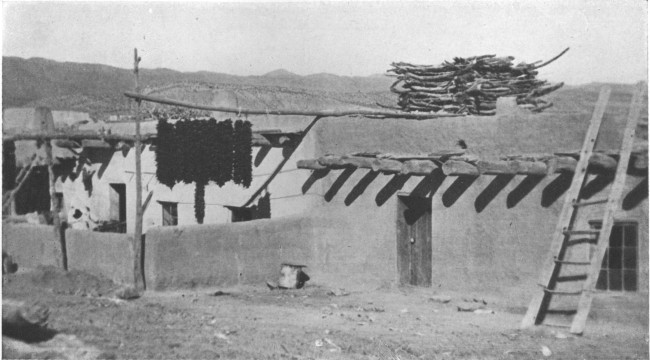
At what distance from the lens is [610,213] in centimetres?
979

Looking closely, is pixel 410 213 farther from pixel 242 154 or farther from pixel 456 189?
pixel 242 154

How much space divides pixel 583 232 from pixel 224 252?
6.42 meters

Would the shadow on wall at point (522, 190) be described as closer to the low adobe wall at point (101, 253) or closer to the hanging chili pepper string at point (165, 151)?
the low adobe wall at point (101, 253)

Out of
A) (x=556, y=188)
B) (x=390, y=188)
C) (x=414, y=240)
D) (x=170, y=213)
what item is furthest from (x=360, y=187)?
(x=170, y=213)

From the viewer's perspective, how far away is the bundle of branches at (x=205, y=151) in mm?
14680

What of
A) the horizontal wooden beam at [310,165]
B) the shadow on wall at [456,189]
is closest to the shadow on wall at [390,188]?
the shadow on wall at [456,189]

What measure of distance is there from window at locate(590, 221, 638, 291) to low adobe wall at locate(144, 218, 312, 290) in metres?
5.67

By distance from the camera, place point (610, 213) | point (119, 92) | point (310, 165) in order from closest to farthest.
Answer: point (610, 213) < point (310, 165) < point (119, 92)

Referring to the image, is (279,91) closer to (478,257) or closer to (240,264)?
(240,264)

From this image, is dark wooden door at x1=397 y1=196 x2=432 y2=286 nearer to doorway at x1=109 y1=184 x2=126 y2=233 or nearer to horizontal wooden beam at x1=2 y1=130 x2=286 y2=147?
horizontal wooden beam at x1=2 y1=130 x2=286 y2=147

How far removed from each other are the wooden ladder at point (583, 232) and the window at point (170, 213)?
32.2ft

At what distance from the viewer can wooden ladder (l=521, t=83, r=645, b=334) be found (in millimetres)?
9602

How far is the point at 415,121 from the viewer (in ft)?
42.5

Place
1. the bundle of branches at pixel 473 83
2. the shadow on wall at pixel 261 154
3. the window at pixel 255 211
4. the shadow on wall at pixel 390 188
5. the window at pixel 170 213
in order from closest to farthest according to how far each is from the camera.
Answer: the shadow on wall at pixel 390 188 → the shadow on wall at pixel 261 154 → the window at pixel 255 211 → the bundle of branches at pixel 473 83 → the window at pixel 170 213
